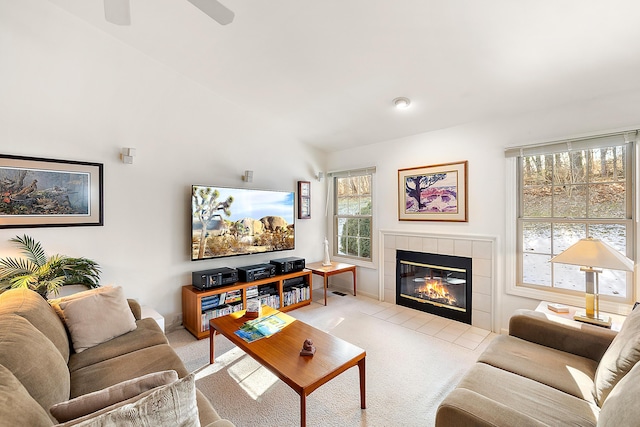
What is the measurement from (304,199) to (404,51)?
254 cm

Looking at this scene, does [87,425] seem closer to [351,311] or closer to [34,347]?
[34,347]

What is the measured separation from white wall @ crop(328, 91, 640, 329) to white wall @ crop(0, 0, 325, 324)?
1.94m

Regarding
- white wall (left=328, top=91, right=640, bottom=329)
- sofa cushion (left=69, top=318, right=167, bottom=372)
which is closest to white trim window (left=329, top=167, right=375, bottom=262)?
white wall (left=328, top=91, right=640, bottom=329)

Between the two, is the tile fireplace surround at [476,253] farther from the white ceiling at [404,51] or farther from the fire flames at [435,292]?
the white ceiling at [404,51]

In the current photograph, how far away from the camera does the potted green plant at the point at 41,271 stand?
2.21 metres

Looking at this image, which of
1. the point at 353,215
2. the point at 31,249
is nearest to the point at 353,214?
the point at 353,215

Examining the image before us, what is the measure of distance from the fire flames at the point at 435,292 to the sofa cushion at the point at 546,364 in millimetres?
1597

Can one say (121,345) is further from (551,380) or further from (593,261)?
(593,261)

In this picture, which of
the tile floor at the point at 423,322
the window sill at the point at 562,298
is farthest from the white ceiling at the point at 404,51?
the tile floor at the point at 423,322

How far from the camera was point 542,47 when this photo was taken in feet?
6.88

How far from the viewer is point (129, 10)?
164cm

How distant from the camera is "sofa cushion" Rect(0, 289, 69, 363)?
1575mm

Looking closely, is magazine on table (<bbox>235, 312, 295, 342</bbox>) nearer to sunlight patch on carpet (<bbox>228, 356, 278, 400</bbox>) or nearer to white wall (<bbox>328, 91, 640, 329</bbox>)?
sunlight patch on carpet (<bbox>228, 356, 278, 400</bbox>)

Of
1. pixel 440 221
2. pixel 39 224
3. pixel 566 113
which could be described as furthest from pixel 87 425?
pixel 566 113
